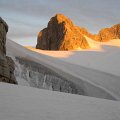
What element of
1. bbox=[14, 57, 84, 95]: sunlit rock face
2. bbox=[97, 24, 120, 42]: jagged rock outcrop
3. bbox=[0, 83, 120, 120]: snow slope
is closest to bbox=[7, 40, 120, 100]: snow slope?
bbox=[14, 57, 84, 95]: sunlit rock face

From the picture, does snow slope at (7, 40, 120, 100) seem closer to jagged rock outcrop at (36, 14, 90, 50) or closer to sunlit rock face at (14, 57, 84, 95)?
sunlit rock face at (14, 57, 84, 95)

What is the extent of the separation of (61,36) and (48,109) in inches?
1757

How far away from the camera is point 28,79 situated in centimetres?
2105

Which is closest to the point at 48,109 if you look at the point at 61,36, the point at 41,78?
the point at 41,78

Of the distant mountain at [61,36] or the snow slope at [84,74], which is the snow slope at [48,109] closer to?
the snow slope at [84,74]

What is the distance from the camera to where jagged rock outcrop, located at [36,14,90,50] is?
49.2 metres

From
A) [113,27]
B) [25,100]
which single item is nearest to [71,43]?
[113,27]

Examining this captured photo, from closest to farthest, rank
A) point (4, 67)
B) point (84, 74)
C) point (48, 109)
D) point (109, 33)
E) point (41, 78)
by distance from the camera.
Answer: point (48, 109), point (4, 67), point (41, 78), point (84, 74), point (109, 33)

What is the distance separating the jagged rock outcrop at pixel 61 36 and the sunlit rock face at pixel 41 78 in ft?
82.2

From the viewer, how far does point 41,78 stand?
22281mm

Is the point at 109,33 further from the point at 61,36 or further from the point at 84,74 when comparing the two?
the point at 84,74

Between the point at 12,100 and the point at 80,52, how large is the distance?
4133 centimetres

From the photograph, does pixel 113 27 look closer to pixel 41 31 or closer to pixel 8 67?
pixel 41 31

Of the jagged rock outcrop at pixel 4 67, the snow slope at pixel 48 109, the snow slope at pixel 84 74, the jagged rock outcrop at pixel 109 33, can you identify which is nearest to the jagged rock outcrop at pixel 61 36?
the snow slope at pixel 84 74
